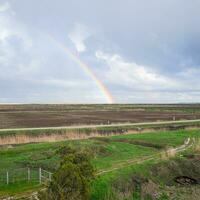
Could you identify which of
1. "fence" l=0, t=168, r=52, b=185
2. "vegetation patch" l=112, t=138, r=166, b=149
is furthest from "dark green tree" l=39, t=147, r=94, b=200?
"vegetation patch" l=112, t=138, r=166, b=149

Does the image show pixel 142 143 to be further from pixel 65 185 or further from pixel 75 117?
pixel 75 117

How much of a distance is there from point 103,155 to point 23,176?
975 centimetres

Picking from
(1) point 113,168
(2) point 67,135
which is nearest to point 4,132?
(2) point 67,135

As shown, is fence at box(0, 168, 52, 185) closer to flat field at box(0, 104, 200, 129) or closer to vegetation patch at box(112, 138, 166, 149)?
vegetation patch at box(112, 138, 166, 149)

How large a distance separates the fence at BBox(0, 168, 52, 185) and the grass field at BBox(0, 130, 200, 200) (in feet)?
2.58

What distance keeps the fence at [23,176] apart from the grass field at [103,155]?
785 millimetres

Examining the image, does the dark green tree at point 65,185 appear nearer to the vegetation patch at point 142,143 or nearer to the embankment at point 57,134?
the vegetation patch at point 142,143

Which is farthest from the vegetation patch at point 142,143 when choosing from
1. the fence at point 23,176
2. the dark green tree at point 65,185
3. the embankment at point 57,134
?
the dark green tree at point 65,185

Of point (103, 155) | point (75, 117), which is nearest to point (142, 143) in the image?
point (103, 155)

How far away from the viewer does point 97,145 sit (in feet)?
125

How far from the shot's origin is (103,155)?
35.8 meters

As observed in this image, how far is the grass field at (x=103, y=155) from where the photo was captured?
2581 cm

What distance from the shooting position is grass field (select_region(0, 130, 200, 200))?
2581 cm

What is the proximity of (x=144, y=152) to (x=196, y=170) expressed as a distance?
6.21m
